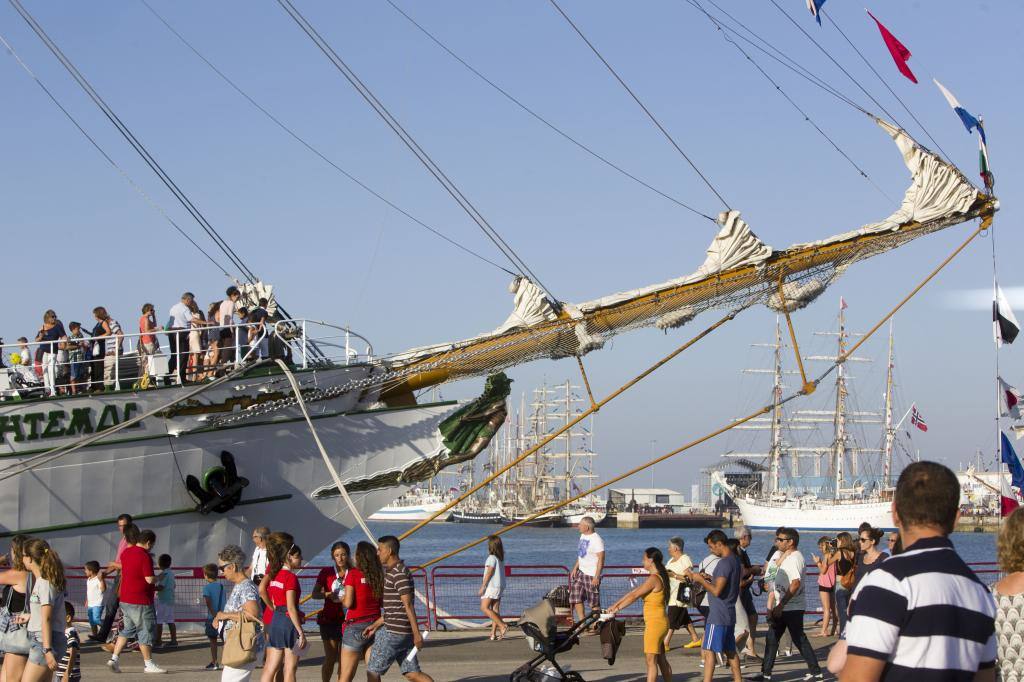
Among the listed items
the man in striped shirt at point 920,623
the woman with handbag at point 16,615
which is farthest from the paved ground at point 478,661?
the man in striped shirt at point 920,623

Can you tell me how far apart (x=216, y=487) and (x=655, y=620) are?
28.7 feet

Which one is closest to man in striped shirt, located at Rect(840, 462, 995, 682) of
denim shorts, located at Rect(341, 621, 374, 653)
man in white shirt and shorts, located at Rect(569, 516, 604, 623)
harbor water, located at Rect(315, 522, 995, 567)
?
denim shorts, located at Rect(341, 621, 374, 653)

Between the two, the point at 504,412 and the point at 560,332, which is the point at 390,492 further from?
the point at 560,332

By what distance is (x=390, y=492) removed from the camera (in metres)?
18.3

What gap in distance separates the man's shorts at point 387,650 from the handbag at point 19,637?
2.23 metres

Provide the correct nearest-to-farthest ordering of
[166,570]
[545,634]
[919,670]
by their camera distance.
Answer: [919,670], [545,634], [166,570]

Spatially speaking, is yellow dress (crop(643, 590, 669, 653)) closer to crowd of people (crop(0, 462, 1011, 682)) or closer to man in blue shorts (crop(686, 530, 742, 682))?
crowd of people (crop(0, 462, 1011, 682))

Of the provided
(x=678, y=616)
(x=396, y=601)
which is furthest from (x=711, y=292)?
(x=396, y=601)

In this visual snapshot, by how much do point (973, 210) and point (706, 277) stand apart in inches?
171

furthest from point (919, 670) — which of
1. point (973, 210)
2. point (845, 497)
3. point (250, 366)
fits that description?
→ point (845, 497)

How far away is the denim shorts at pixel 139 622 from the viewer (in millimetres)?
11672

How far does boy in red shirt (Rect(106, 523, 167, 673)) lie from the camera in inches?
461

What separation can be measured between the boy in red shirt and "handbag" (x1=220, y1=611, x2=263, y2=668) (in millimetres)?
3644

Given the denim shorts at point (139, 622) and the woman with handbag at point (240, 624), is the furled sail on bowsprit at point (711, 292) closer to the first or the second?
the denim shorts at point (139, 622)
